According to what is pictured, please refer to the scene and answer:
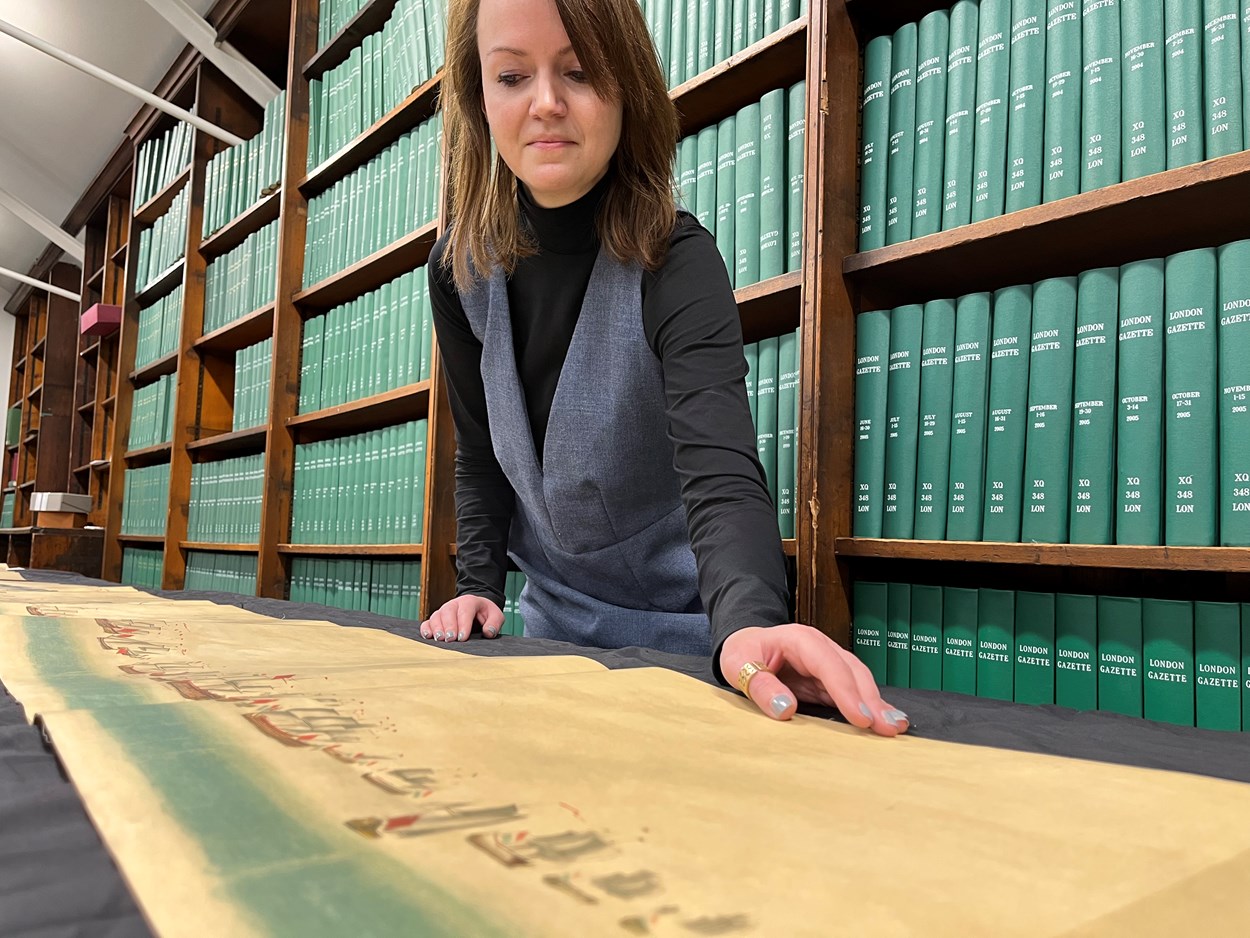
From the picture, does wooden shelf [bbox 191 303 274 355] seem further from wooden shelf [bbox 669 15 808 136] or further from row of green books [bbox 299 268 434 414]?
wooden shelf [bbox 669 15 808 136]

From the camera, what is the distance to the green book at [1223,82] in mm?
906

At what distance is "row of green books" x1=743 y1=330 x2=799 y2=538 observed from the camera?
123cm

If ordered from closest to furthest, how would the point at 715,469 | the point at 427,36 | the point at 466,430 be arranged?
the point at 715,469
the point at 466,430
the point at 427,36

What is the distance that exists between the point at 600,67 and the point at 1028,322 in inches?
23.0

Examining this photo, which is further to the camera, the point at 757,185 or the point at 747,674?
the point at 757,185

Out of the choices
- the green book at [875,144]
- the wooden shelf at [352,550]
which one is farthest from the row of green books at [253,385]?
the green book at [875,144]

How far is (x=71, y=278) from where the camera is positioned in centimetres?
566

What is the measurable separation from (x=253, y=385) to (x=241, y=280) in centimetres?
43

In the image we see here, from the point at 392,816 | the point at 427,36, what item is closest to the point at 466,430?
the point at 392,816

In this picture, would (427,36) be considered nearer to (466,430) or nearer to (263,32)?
(466,430)

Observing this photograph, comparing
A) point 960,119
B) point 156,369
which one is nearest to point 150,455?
point 156,369

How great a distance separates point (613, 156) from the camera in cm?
107

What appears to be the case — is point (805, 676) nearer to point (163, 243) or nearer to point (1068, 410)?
point (1068, 410)

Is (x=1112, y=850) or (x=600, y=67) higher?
(x=600, y=67)
